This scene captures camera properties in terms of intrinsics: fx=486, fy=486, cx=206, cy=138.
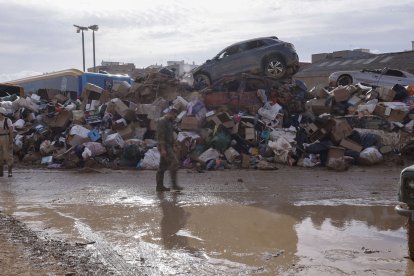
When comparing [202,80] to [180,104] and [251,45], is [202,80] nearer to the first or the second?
[251,45]

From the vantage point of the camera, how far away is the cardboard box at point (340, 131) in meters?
13.3

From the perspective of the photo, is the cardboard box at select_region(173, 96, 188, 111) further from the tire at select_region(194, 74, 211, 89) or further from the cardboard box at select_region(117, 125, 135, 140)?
the tire at select_region(194, 74, 211, 89)

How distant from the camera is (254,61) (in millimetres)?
17469

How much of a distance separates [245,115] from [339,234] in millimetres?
8497

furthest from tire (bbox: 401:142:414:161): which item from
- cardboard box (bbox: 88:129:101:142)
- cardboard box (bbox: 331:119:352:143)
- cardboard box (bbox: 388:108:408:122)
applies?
cardboard box (bbox: 88:129:101:142)

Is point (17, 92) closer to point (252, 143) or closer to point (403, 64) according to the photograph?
point (252, 143)

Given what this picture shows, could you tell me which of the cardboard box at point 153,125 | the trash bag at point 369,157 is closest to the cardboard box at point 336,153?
the trash bag at point 369,157

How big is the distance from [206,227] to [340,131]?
7682 mm

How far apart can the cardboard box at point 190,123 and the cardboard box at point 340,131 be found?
12.5ft

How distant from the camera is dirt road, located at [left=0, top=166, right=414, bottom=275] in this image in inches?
202

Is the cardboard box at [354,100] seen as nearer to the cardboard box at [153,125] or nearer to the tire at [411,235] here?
the cardboard box at [153,125]

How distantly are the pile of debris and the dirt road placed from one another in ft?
6.44

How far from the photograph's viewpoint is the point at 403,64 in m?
38.6

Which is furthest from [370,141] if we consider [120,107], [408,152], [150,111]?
[120,107]
